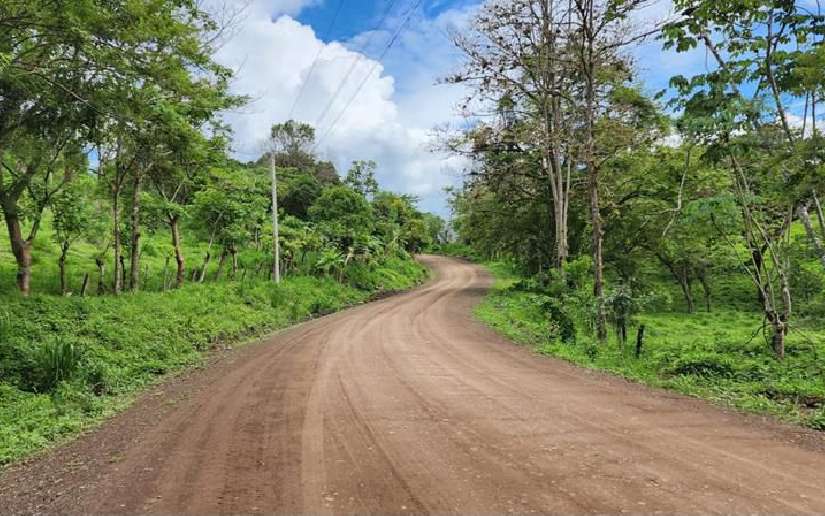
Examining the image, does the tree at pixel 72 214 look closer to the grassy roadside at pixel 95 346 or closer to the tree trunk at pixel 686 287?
the grassy roadside at pixel 95 346

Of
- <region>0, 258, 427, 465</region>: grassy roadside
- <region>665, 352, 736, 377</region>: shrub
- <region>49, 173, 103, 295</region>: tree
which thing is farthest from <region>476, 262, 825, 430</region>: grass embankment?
<region>49, 173, 103, 295</region>: tree

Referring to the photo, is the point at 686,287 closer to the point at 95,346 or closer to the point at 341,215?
the point at 341,215

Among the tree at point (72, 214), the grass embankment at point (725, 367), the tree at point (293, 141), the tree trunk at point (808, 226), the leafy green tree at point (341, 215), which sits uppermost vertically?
the tree at point (293, 141)

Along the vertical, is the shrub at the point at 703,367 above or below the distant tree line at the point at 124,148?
below

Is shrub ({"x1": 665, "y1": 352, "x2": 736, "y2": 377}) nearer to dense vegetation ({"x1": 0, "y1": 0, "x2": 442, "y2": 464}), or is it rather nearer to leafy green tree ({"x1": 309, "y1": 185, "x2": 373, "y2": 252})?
dense vegetation ({"x1": 0, "y1": 0, "x2": 442, "y2": 464})

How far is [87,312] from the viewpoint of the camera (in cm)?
1273

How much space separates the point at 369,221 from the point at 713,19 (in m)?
24.3

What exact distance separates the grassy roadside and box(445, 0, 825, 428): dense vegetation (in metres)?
8.83

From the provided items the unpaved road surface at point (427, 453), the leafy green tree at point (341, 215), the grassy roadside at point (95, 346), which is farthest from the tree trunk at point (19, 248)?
the leafy green tree at point (341, 215)

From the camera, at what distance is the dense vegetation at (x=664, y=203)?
8.18 m

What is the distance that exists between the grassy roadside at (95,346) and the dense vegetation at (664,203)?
883 centimetres

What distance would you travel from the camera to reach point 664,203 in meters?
20.1

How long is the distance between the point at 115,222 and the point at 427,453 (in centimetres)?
1413

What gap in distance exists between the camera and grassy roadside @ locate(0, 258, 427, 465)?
24.9 ft
